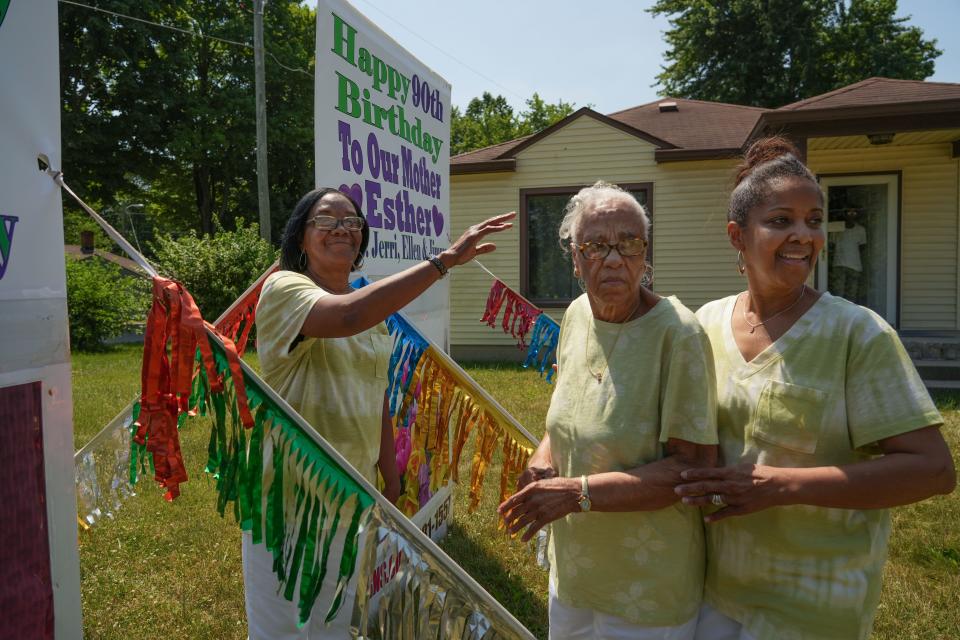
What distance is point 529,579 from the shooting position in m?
4.11

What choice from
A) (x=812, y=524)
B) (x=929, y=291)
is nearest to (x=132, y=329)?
(x=929, y=291)

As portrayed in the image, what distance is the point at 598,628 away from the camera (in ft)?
5.93

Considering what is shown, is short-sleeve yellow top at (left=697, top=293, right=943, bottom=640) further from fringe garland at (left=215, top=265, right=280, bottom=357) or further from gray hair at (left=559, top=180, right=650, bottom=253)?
fringe garland at (left=215, top=265, right=280, bottom=357)

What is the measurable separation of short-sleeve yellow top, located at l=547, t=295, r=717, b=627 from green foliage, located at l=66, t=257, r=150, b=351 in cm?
1589

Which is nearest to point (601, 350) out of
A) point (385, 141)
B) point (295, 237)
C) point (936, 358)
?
point (295, 237)

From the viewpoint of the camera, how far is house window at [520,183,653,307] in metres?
12.6

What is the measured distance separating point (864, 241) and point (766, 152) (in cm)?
1094

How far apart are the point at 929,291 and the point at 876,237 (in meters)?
1.17

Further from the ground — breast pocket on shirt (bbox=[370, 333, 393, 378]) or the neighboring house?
the neighboring house

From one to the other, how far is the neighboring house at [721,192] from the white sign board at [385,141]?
627 centimetres

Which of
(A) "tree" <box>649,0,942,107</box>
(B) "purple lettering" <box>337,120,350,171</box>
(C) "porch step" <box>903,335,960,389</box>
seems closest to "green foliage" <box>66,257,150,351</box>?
(B) "purple lettering" <box>337,120,350,171</box>

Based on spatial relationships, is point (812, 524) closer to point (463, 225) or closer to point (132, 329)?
point (463, 225)

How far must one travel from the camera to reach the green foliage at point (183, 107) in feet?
84.6

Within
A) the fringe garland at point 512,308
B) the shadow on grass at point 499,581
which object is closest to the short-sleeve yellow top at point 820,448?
the shadow on grass at point 499,581
